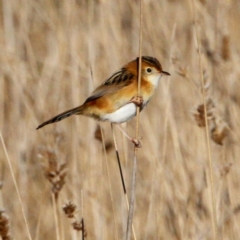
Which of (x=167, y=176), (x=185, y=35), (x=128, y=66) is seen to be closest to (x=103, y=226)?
(x=167, y=176)

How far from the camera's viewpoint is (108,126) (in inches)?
190

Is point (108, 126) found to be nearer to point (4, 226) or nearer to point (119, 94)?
point (119, 94)

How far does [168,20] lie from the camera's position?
201 inches

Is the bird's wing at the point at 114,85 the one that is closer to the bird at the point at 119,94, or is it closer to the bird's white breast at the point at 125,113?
the bird at the point at 119,94

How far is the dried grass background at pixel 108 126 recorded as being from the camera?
391cm

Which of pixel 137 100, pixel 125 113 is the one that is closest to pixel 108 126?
pixel 125 113

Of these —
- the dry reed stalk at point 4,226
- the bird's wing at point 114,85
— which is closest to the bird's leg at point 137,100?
the bird's wing at point 114,85

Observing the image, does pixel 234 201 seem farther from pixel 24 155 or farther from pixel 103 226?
pixel 24 155

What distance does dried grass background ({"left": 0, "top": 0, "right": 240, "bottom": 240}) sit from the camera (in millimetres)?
3914

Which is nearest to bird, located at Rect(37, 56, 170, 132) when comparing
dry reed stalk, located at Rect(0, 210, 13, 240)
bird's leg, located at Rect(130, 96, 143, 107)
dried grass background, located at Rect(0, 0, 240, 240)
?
bird's leg, located at Rect(130, 96, 143, 107)

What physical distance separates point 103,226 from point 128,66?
43.9 inches

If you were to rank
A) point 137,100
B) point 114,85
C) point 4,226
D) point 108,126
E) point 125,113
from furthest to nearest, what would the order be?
point 108,126 < point 114,85 < point 125,113 < point 137,100 < point 4,226

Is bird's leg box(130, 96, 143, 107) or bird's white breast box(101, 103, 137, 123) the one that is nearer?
bird's leg box(130, 96, 143, 107)

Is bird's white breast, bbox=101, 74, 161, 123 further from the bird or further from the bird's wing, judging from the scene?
the bird's wing
